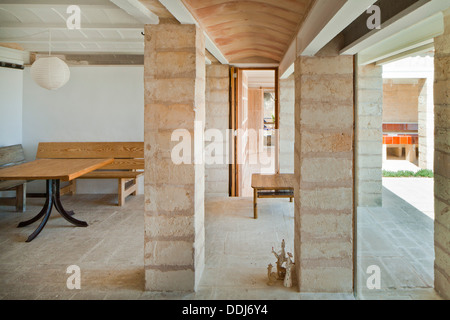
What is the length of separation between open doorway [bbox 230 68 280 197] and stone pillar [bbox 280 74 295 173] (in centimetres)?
9

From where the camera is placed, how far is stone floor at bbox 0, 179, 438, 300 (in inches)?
112

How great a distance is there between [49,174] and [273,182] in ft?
9.62

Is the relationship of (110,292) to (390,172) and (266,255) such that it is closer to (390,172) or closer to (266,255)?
(266,255)

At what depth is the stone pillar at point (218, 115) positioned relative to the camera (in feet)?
20.0

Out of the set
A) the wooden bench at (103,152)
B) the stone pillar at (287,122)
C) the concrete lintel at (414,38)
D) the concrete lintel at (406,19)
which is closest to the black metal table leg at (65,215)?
the wooden bench at (103,152)

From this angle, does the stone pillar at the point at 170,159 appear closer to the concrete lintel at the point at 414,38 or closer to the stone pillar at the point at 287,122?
the concrete lintel at the point at 414,38

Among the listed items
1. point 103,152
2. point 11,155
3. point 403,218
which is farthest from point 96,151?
point 403,218

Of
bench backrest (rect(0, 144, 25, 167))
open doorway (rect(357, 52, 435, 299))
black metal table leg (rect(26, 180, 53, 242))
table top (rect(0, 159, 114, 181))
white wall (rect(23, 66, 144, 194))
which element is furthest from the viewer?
white wall (rect(23, 66, 144, 194))

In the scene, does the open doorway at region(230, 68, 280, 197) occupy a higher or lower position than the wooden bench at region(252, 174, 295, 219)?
higher

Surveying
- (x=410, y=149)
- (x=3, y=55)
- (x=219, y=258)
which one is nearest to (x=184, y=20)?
(x=219, y=258)

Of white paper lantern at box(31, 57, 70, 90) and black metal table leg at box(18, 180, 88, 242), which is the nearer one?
white paper lantern at box(31, 57, 70, 90)

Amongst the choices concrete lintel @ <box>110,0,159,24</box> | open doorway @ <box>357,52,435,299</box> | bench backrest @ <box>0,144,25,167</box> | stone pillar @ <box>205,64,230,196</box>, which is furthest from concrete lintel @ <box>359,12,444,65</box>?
bench backrest @ <box>0,144,25,167</box>

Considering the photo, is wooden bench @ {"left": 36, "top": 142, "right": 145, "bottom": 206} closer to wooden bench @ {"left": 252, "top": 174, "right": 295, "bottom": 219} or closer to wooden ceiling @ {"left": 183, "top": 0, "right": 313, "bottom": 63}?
wooden bench @ {"left": 252, "top": 174, "right": 295, "bottom": 219}

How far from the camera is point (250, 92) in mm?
12352
